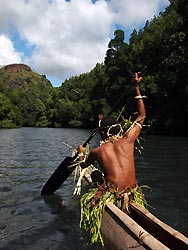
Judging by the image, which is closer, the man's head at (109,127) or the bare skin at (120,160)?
the bare skin at (120,160)

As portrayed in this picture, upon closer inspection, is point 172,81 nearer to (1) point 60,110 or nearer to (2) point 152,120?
(2) point 152,120

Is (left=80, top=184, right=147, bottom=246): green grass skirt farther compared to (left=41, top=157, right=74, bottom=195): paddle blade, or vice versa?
(left=41, top=157, right=74, bottom=195): paddle blade

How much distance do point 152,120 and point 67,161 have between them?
129 feet

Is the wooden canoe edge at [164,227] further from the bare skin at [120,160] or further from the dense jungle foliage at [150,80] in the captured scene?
the dense jungle foliage at [150,80]

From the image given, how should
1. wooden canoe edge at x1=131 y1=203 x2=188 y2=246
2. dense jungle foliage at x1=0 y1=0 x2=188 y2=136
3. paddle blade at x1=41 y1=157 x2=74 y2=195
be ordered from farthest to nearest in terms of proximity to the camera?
dense jungle foliage at x1=0 y1=0 x2=188 y2=136 → paddle blade at x1=41 y1=157 x2=74 y2=195 → wooden canoe edge at x1=131 y1=203 x2=188 y2=246

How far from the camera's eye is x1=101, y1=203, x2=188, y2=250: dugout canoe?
14.5 feet

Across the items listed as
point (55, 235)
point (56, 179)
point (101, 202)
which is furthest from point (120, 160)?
point (56, 179)

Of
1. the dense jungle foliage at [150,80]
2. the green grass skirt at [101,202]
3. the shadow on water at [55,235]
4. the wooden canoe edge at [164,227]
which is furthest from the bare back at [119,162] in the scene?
the dense jungle foliage at [150,80]

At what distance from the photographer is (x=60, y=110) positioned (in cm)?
10456

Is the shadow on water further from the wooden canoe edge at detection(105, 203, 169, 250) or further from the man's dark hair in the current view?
the man's dark hair

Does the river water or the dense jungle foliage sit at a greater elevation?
the dense jungle foliage

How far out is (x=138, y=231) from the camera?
4.59m

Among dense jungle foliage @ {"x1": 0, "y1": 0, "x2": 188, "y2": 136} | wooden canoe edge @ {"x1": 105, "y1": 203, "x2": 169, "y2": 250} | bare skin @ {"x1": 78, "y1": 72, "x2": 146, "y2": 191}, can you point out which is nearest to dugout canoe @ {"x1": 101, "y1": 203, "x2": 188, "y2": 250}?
wooden canoe edge @ {"x1": 105, "y1": 203, "x2": 169, "y2": 250}

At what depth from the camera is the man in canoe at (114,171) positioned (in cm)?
582
